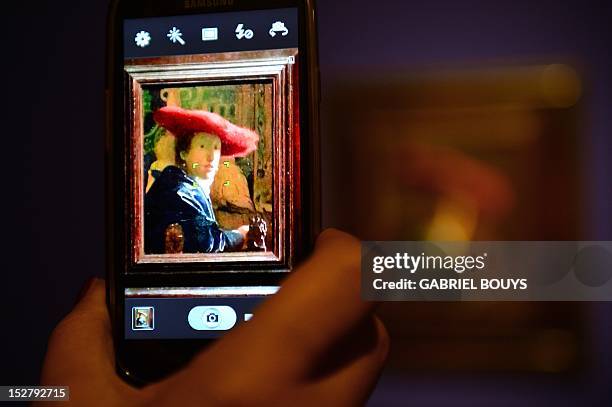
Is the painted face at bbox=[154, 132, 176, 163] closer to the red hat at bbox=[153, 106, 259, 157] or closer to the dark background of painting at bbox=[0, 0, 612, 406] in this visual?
the red hat at bbox=[153, 106, 259, 157]

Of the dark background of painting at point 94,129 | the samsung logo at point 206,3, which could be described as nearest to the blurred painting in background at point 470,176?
the dark background of painting at point 94,129

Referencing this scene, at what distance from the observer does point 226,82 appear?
43cm

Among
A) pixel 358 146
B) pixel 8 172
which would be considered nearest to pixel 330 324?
pixel 358 146

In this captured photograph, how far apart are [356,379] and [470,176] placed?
42cm

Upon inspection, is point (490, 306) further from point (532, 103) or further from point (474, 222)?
point (532, 103)

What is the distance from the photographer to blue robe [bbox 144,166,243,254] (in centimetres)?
43

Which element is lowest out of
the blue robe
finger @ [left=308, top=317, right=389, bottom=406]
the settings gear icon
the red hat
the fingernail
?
finger @ [left=308, top=317, right=389, bottom=406]

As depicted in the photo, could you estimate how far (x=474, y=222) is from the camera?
73 centimetres

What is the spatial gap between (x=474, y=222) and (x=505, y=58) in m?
0.18

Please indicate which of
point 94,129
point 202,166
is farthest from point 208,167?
point 94,129

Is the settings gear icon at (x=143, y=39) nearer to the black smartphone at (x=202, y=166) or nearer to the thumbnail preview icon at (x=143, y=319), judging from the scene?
the black smartphone at (x=202, y=166)

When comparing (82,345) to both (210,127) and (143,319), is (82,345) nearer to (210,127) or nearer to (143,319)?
(143,319)

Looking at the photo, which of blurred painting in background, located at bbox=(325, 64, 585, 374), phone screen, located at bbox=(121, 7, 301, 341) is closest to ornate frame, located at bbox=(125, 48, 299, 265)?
phone screen, located at bbox=(121, 7, 301, 341)

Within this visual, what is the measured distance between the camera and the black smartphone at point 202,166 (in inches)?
16.5
